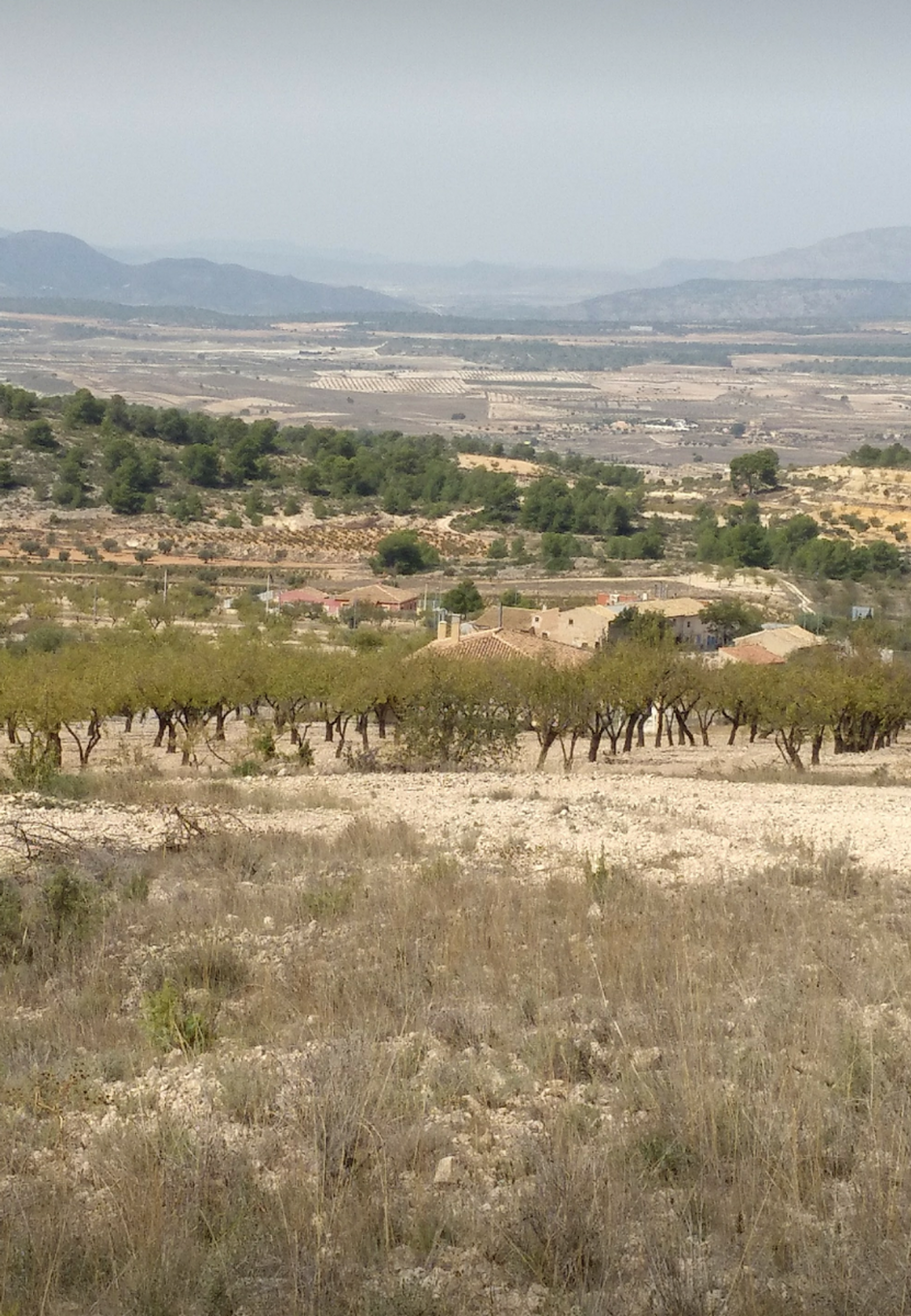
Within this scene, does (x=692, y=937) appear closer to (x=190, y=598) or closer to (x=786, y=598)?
(x=190, y=598)

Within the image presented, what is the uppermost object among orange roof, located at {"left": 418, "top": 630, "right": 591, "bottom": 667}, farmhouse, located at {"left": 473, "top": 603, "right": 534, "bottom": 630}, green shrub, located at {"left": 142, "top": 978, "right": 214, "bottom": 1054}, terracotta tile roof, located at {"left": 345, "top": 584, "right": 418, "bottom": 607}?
green shrub, located at {"left": 142, "top": 978, "right": 214, "bottom": 1054}

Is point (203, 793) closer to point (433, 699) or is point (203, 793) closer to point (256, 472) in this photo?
point (433, 699)

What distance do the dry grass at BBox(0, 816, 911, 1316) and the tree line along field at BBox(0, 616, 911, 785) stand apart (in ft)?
38.2

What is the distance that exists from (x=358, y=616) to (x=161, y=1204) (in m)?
39.8

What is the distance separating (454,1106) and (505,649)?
25.1m

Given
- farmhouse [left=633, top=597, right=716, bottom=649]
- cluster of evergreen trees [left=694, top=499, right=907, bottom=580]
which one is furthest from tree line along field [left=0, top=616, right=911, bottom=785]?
cluster of evergreen trees [left=694, top=499, right=907, bottom=580]

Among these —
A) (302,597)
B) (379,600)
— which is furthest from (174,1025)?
(302,597)

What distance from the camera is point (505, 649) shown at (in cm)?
2958

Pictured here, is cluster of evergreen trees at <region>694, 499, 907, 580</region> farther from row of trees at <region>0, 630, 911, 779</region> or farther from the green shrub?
the green shrub

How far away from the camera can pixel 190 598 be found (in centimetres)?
4472

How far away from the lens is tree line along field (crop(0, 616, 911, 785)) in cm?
2058

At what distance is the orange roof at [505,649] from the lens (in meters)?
26.5

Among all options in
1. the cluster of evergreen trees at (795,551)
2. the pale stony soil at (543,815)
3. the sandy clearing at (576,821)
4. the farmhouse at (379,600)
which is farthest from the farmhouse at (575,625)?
the sandy clearing at (576,821)

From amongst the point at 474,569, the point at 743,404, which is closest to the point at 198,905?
the point at 474,569
